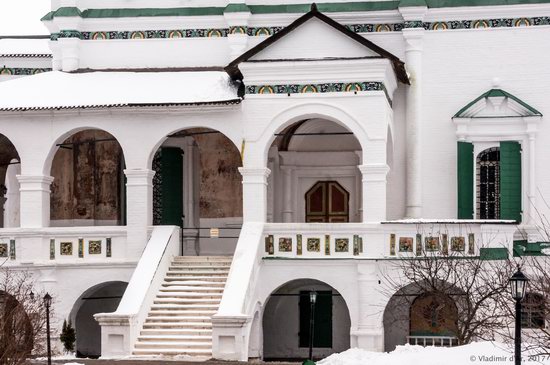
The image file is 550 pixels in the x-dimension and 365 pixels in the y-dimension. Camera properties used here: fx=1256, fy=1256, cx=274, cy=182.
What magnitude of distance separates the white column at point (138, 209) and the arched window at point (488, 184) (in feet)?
24.6

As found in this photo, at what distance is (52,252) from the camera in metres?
27.6

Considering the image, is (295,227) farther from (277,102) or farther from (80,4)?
(80,4)

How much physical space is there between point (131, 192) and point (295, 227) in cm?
398

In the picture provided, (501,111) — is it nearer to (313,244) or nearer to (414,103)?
(414,103)

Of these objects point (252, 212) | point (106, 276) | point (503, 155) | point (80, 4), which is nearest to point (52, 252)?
point (106, 276)

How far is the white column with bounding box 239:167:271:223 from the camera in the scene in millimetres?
→ 26953

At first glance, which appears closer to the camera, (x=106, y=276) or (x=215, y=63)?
(x=106, y=276)

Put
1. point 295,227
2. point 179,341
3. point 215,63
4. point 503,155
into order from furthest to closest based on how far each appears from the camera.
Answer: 1. point 215,63
2. point 503,155
3. point 295,227
4. point 179,341

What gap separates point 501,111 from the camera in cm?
2891

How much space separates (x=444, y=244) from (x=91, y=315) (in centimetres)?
920

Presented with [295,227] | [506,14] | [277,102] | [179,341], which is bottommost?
[179,341]

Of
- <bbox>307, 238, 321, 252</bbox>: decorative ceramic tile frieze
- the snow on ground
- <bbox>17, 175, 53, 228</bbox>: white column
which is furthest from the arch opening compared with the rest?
<bbox>17, 175, 53, 228</bbox>: white column

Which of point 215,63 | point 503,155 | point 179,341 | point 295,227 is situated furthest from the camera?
point 215,63

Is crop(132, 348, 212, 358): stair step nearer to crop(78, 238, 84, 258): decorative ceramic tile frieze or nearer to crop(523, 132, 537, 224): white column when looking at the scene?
crop(78, 238, 84, 258): decorative ceramic tile frieze
